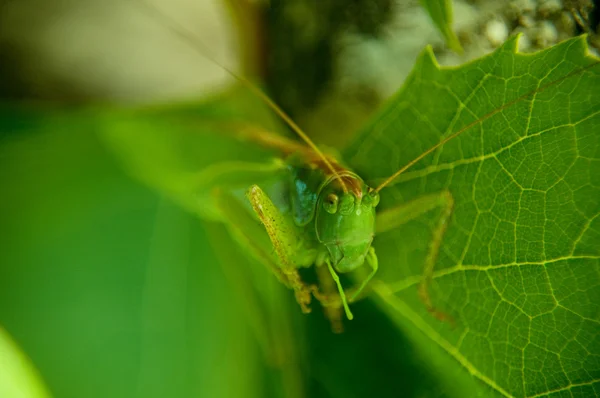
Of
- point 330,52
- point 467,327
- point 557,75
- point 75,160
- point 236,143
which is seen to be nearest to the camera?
point 557,75

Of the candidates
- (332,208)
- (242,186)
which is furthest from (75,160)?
(332,208)

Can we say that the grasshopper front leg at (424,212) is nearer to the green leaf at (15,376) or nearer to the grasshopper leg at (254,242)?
the grasshopper leg at (254,242)

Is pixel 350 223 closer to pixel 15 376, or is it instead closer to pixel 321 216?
pixel 321 216

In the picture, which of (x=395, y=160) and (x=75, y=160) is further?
(x=75, y=160)

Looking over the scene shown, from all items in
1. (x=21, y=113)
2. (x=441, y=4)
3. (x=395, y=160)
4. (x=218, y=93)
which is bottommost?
(x=395, y=160)

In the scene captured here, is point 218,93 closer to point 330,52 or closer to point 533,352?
point 330,52

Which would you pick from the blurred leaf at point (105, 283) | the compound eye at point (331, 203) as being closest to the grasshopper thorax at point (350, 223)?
the compound eye at point (331, 203)

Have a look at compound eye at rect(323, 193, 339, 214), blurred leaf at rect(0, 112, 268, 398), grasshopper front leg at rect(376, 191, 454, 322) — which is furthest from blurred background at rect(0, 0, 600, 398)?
compound eye at rect(323, 193, 339, 214)

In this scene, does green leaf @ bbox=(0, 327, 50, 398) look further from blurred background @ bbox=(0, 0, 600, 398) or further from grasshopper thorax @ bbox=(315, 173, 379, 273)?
grasshopper thorax @ bbox=(315, 173, 379, 273)
